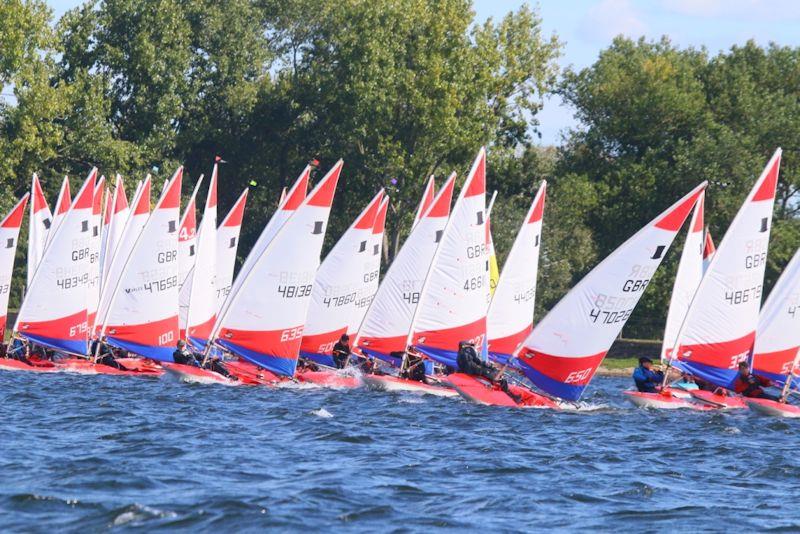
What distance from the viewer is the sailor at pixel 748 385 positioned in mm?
34156

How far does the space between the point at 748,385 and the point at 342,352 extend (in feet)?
35.0

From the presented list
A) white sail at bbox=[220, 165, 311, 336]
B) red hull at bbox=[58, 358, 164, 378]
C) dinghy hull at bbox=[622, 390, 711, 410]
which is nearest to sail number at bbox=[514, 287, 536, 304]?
white sail at bbox=[220, 165, 311, 336]

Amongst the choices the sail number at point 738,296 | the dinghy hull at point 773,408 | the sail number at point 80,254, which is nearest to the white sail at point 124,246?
the sail number at point 80,254

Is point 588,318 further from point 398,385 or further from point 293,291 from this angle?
point 293,291

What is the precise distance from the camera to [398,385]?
35.0 meters

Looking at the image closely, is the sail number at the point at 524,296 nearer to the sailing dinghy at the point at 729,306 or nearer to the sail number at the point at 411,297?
the sail number at the point at 411,297

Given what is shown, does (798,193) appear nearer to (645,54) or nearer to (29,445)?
(645,54)

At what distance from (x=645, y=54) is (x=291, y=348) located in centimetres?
4501

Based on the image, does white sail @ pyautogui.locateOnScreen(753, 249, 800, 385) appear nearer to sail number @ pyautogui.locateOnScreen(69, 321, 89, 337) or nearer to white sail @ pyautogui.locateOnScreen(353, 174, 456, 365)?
white sail @ pyautogui.locateOnScreen(353, 174, 456, 365)

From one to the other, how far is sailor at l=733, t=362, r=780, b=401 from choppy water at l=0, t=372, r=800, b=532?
6.15 ft

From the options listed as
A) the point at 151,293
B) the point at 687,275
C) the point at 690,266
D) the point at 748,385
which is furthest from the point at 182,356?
the point at 690,266

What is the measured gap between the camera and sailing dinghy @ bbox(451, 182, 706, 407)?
3128 cm

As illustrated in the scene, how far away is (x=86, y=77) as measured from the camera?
6662cm

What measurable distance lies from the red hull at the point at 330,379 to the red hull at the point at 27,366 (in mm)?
6365
